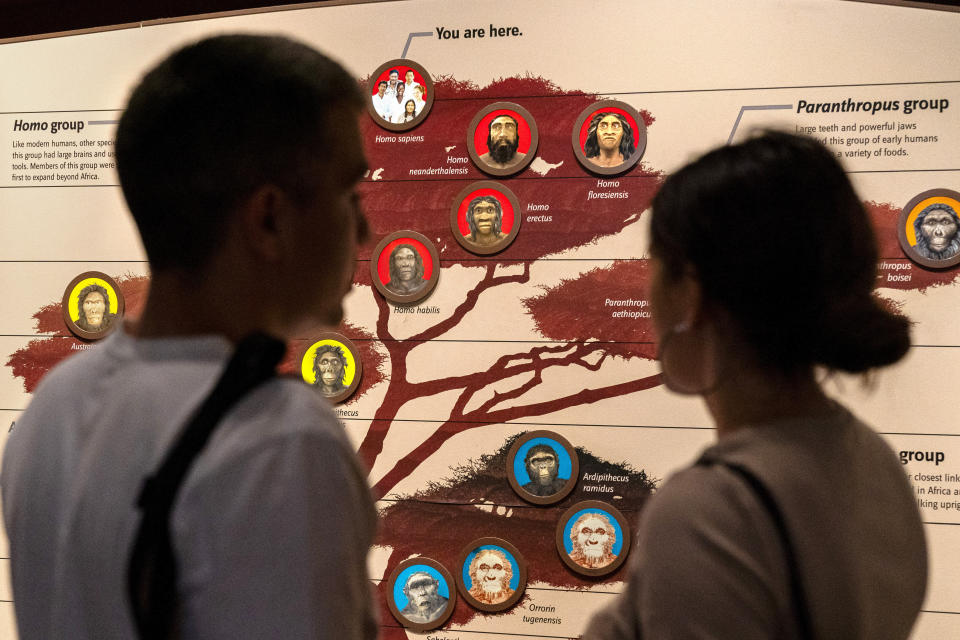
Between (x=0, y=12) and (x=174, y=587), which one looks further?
(x=0, y=12)

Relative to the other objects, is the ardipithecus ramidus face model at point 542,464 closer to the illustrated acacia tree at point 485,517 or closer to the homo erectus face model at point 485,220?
the illustrated acacia tree at point 485,517

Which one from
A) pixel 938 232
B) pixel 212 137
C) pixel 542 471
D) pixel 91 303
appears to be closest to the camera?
pixel 212 137

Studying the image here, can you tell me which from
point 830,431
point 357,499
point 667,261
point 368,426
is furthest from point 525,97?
point 357,499

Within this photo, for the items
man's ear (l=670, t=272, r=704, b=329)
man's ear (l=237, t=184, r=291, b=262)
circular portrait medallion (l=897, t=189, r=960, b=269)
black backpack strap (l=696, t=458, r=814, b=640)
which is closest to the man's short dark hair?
man's ear (l=237, t=184, r=291, b=262)

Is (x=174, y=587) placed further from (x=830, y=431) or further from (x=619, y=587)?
(x=619, y=587)

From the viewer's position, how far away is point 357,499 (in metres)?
0.86

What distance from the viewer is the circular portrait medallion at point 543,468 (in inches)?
93.0

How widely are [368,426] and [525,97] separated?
3.34 ft

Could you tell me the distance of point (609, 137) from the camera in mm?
2406

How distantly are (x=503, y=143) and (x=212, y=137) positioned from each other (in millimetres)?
1637

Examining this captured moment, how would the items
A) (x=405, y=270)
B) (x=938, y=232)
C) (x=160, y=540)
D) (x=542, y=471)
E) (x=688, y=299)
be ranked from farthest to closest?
(x=405, y=270), (x=542, y=471), (x=938, y=232), (x=688, y=299), (x=160, y=540)

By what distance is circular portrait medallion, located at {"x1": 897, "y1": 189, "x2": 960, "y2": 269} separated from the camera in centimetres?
224

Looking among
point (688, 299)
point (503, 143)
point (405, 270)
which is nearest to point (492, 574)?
point (405, 270)

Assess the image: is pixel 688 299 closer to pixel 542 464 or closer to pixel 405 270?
pixel 542 464
